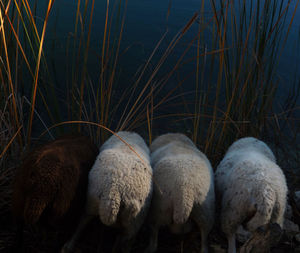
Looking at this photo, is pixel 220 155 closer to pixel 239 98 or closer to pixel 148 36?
pixel 239 98

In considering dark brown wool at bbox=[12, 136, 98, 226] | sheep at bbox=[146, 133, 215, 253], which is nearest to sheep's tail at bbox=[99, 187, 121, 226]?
dark brown wool at bbox=[12, 136, 98, 226]

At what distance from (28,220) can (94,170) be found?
555 millimetres

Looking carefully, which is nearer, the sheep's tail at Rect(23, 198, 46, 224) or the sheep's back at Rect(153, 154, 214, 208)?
the sheep's tail at Rect(23, 198, 46, 224)

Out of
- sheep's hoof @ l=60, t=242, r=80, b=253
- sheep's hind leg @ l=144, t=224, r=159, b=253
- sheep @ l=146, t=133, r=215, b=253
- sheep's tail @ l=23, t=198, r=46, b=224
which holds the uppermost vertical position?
sheep's tail @ l=23, t=198, r=46, b=224

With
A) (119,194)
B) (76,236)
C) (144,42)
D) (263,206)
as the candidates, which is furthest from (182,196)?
(144,42)

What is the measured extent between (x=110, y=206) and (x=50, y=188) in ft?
1.27

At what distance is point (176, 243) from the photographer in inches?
109

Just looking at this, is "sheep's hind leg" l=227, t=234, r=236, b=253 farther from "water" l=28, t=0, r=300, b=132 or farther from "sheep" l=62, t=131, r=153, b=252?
"water" l=28, t=0, r=300, b=132

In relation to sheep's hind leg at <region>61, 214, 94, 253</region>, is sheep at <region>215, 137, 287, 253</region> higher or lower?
higher

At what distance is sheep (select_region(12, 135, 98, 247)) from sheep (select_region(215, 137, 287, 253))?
3.43 ft

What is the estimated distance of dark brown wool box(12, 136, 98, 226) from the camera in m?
2.06

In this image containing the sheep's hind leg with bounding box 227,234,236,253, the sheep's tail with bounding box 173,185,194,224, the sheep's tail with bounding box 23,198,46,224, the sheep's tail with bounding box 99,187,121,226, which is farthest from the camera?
the sheep's hind leg with bounding box 227,234,236,253

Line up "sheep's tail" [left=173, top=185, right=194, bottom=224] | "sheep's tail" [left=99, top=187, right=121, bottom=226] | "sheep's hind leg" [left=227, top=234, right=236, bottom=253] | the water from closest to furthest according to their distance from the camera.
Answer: "sheep's tail" [left=99, top=187, right=121, bottom=226]
"sheep's tail" [left=173, top=185, right=194, bottom=224]
"sheep's hind leg" [left=227, top=234, right=236, bottom=253]
the water

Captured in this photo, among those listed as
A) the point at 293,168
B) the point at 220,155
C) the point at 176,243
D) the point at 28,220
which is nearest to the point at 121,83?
the point at 220,155
